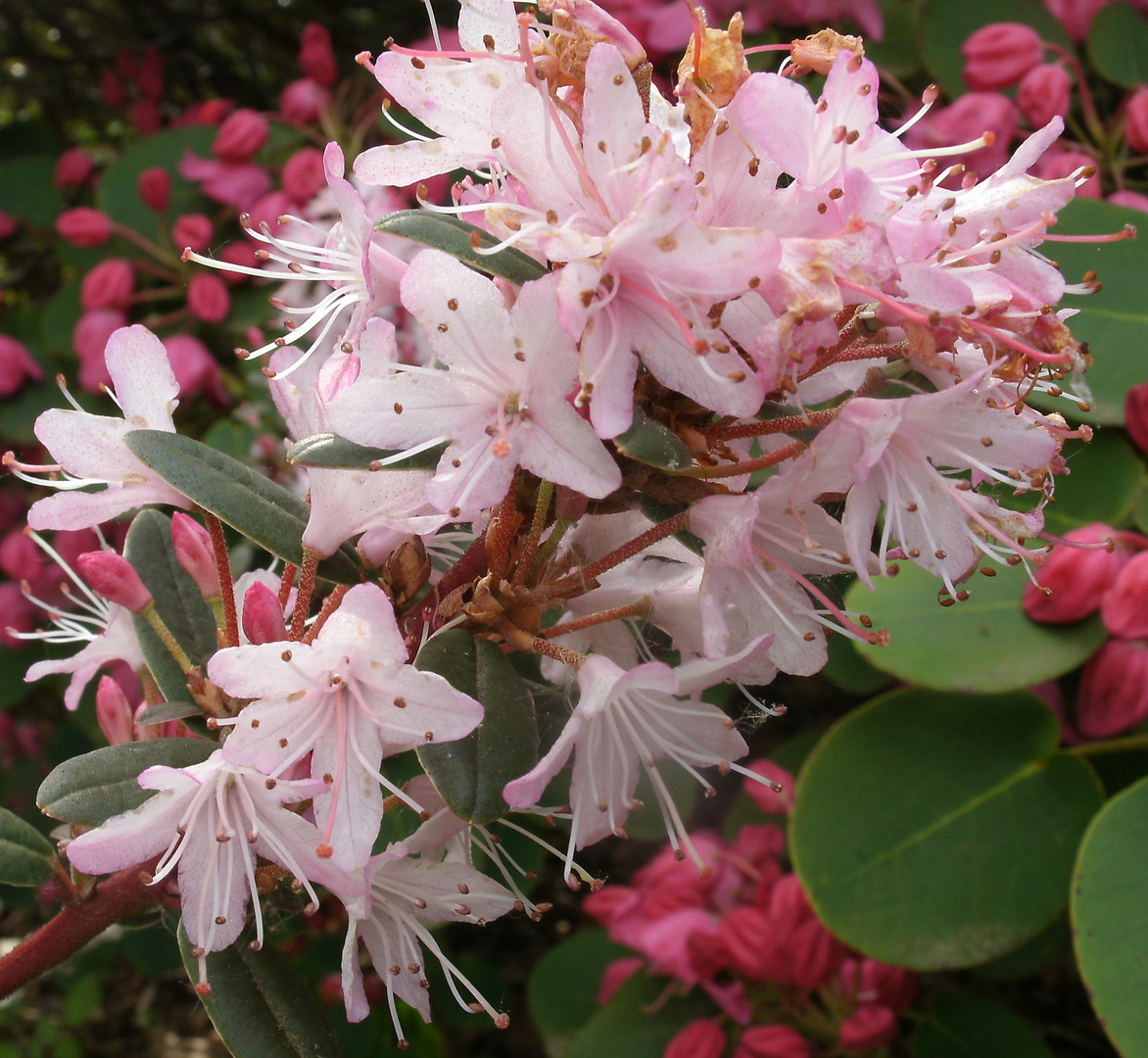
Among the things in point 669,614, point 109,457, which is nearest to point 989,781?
point 669,614

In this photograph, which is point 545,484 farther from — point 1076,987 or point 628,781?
point 1076,987

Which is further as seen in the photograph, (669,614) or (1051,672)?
(1051,672)

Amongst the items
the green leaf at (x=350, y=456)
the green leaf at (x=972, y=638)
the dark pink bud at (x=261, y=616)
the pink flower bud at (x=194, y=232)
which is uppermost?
the green leaf at (x=350, y=456)

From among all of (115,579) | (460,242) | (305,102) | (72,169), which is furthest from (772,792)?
(72,169)

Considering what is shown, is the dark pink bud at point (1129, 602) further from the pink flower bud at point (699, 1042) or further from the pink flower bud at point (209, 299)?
the pink flower bud at point (209, 299)

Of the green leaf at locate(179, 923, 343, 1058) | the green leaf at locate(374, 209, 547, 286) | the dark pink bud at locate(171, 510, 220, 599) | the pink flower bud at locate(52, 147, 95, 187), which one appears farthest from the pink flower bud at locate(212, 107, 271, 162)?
the green leaf at locate(179, 923, 343, 1058)

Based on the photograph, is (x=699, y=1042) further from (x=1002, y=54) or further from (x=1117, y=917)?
(x=1002, y=54)

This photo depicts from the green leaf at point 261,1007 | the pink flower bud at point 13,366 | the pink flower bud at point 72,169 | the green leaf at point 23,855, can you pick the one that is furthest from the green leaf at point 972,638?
the pink flower bud at point 72,169
